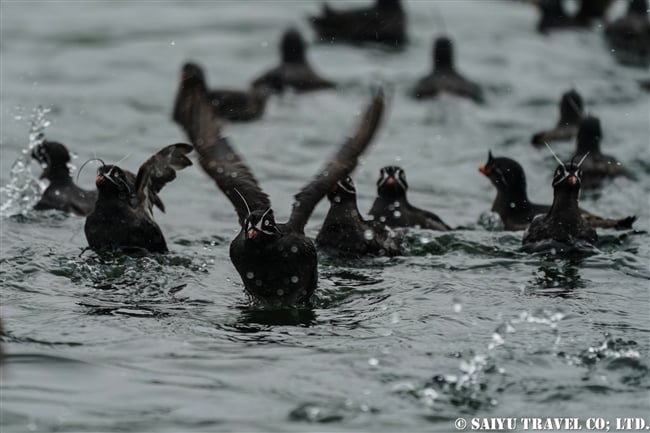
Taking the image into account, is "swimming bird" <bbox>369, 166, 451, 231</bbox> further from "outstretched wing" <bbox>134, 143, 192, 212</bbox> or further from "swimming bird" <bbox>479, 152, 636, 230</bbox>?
"outstretched wing" <bbox>134, 143, 192, 212</bbox>

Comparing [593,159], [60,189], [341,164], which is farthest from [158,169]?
[593,159]

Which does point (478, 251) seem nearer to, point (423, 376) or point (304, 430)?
point (423, 376)

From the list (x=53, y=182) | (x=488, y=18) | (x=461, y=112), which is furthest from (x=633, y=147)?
(x=488, y=18)

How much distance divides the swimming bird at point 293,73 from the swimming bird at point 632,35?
5720mm

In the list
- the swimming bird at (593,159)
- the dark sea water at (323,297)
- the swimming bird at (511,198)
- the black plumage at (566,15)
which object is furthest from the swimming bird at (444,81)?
the swimming bird at (511,198)

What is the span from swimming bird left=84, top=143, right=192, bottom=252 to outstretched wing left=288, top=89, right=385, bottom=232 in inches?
76.5

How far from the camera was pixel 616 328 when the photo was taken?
30.7 feet

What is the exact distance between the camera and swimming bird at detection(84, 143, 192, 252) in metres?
11.2

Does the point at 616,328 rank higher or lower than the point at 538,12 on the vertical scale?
lower

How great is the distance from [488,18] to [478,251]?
1478cm

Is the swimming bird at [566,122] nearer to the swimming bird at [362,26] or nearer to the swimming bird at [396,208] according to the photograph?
the swimming bird at [396,208]

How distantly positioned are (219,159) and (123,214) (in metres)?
1.42

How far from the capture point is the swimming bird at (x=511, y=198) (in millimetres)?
12992

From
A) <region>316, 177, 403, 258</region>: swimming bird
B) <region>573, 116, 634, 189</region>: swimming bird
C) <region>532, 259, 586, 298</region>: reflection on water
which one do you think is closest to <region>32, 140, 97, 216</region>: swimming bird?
<region>316, 177, 403, 258</region>: swimming bird
